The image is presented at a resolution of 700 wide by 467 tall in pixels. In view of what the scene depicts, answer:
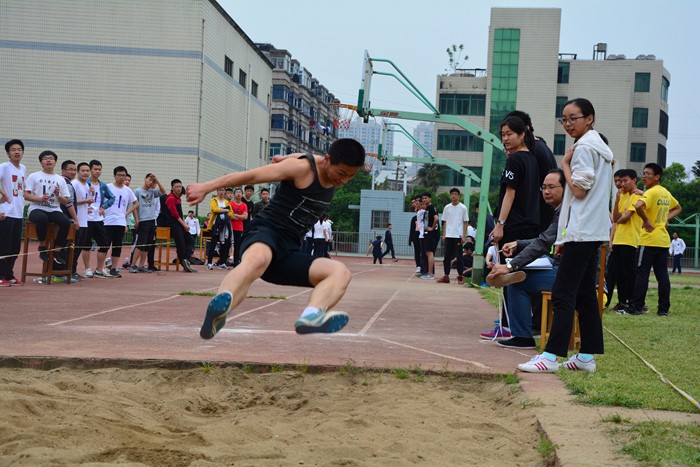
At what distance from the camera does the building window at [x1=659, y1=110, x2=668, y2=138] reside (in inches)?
2852

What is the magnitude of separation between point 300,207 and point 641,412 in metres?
2.49

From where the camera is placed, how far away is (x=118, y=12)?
40469 millimetres

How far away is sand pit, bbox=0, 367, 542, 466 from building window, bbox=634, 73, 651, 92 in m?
69.2

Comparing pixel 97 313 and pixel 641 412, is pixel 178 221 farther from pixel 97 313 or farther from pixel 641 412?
pixel 641 412

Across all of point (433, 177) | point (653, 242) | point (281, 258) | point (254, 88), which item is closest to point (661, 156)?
→ point (433, 177)

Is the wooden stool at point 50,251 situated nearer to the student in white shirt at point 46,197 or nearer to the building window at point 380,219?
the student in white shirt at point 46,197

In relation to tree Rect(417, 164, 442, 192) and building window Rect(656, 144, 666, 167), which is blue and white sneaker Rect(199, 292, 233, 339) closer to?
building window Rect(656, 144, 666, 167)

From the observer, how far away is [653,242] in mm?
11477

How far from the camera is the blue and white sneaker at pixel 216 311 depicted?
4.84m

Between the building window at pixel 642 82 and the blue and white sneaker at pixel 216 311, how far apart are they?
70489 millimetres

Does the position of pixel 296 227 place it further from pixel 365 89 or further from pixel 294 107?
pixel 294 107

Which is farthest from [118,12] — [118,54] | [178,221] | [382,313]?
[382,313]

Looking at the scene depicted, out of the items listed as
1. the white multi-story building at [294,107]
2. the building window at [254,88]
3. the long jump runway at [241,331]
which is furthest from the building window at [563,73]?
the long jump runway at [241,331]

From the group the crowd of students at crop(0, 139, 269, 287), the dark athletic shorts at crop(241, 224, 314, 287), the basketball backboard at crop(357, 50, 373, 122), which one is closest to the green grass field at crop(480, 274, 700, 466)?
the dark athletic shorts at crop(241, 224, 314, 287)
